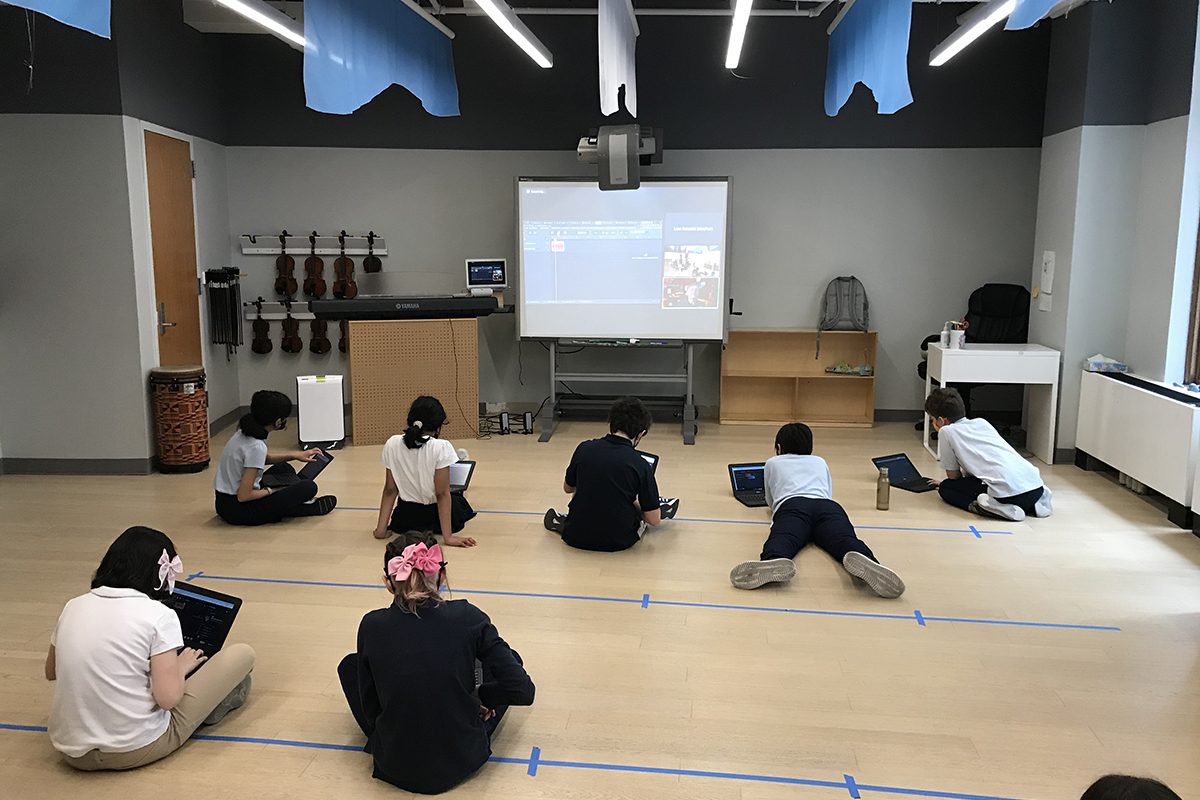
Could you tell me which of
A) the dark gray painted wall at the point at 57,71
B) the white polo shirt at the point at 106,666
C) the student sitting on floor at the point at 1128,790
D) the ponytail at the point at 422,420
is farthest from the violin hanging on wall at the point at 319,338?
the student sitting on floor at the point at 1128,790

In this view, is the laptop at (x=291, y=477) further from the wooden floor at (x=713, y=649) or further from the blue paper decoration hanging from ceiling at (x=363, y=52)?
the blue paper decoration hanging from ceiling at (x=363, y=52)

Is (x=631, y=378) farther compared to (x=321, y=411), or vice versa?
(x=631, y=378)

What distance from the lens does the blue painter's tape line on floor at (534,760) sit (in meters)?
3.09

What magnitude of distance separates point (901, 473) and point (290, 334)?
5537mm

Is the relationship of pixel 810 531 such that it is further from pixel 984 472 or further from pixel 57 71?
pixel 57 71

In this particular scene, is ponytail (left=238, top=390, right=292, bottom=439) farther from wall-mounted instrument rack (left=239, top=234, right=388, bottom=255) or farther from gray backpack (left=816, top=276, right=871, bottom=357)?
gray backpack (left=816, top=276, right=871, bottom=357)

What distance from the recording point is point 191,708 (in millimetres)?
3186

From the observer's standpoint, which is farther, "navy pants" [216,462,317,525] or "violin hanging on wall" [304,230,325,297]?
"violin hanging on wall" [304,230,325,297]

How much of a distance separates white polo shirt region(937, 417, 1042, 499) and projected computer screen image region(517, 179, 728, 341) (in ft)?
8.82

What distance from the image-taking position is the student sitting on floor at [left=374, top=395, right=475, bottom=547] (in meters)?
5.04

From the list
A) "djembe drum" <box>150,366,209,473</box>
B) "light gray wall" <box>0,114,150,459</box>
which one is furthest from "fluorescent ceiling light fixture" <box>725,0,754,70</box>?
"djembe drum" <box>150,366,209,473</box>

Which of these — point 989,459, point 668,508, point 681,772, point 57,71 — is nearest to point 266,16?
point 57,71

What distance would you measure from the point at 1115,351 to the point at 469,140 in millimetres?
5702

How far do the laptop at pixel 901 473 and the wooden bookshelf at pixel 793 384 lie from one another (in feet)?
6.88
